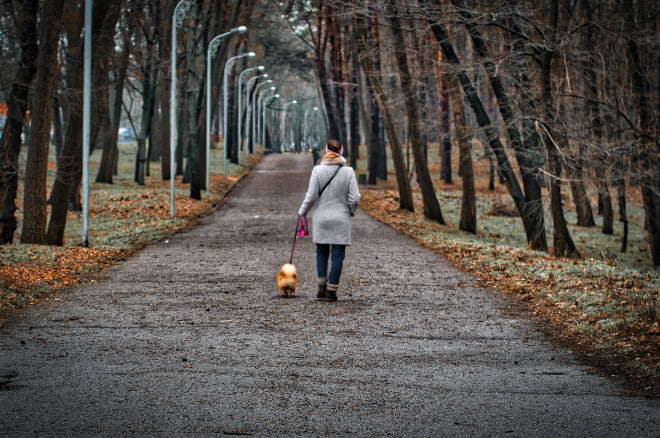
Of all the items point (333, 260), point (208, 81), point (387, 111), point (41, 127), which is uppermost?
point (208, 81)

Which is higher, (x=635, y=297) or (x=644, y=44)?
(x=644, y=44)

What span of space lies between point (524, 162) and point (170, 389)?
15.2 metres

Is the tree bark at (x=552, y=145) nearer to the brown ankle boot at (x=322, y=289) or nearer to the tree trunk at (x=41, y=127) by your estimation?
the brown ankle boot at (x=322, y=289)

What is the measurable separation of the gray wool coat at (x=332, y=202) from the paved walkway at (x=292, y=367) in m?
0.86

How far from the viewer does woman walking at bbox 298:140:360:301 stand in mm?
10578

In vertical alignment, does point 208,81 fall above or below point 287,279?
above

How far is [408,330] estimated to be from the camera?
8742mm

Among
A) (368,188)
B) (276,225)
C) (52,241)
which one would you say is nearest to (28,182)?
(52,241)

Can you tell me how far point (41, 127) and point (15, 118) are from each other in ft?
4.19

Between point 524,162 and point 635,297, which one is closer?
point 635,297

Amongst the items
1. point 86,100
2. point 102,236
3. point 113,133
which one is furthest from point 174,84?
point 113,133

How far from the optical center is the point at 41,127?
1695 cm

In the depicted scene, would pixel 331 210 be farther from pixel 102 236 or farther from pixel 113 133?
pixel 113 133

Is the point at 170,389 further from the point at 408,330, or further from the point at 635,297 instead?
the point at 635,297
